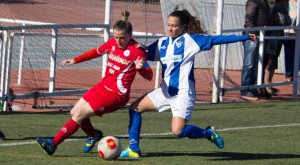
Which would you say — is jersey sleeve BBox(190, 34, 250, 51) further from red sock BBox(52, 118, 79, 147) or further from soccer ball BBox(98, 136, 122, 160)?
red sock BBox(52, 118, 79, 147)

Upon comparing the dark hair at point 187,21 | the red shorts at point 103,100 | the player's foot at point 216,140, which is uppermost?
the dark hair at point 187,21

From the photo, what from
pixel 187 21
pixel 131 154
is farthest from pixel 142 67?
pixel 131 154

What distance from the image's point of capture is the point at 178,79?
21.4ft

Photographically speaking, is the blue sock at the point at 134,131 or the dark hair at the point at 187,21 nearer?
the blue sock at the point at 134,131

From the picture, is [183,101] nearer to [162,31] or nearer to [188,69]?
[188,69]

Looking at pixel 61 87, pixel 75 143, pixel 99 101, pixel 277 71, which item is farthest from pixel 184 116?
pixel 277 71

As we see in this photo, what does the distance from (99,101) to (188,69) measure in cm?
105

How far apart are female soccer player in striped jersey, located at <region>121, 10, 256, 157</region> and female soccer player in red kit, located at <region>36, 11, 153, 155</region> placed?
0.23 m

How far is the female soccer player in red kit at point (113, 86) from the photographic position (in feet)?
20.5

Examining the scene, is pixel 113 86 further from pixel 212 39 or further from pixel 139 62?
pixel 212 39

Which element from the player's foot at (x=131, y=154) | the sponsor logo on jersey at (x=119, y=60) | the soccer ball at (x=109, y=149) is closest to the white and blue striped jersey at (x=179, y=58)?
the sponsor logo on jersey at (x=119, y=60)

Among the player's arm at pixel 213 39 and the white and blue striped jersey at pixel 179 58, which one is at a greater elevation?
the player's arm at pixel 213 39

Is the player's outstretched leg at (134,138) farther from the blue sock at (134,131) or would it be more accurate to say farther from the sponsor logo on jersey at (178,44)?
Result: the sponsor logo on jersey at (178,44)

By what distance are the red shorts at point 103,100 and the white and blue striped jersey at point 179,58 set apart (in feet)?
Answer: 1.78
